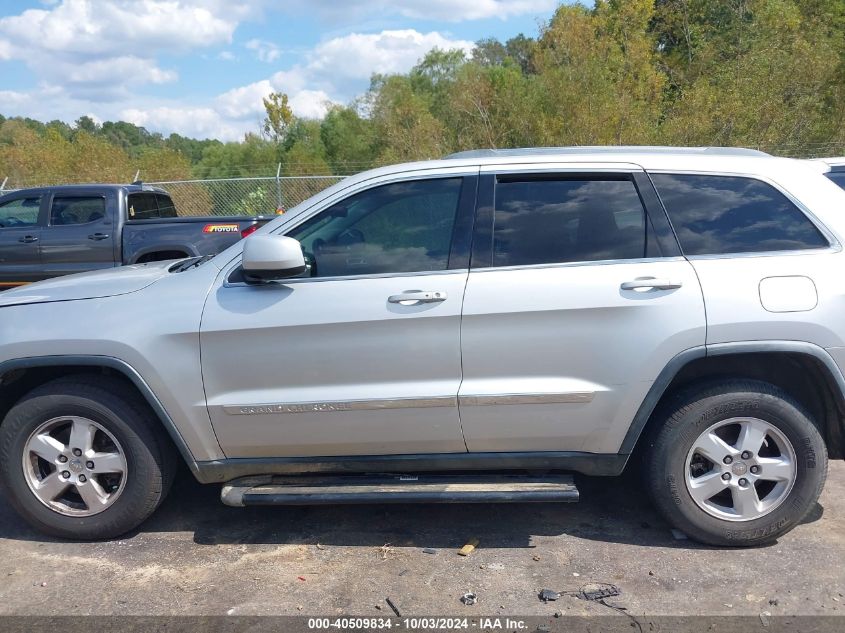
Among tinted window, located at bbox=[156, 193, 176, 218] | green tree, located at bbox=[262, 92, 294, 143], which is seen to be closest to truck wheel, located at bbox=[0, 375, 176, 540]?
tinted window, located at bbox=[156, 193, 176, 218]

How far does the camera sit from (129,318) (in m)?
3.73

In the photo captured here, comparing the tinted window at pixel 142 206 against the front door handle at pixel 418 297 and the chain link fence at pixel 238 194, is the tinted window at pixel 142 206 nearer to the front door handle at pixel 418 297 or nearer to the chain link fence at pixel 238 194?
the chain link fence at pixel 238 194

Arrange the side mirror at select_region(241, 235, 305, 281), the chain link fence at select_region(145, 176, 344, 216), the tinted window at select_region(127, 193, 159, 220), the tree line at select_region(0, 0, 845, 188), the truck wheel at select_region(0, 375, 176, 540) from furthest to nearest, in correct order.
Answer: the chain link fence at select_region(145, 176, 344, 216) < the tree line at select_region(0, 0, 845, 188) < the tinted window at select_region(127, 193, 159, 220) < the truck wheel at select_region(0, 375, 176, 540) < the side mirror at select_region(241, 235, 305, 281)

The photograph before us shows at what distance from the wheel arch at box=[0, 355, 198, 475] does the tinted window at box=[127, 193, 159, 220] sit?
6.92 meters

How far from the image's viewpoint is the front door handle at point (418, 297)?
3.57 m

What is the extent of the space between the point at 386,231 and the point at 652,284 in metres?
1.33

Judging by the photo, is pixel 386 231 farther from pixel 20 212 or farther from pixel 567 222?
pixel 20 212

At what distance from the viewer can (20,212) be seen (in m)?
10.7

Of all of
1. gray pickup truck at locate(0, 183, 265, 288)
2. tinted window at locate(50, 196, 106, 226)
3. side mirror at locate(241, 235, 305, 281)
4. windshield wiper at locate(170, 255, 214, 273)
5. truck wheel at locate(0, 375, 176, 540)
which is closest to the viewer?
side mirror at locate(241, 235, 305, 281)

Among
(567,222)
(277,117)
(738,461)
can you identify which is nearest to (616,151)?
(567,222)

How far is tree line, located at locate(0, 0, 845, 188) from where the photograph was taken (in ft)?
52.0

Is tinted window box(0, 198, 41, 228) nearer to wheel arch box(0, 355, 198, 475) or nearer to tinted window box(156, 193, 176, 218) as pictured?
tinted window box(156, 193, 176, 218)

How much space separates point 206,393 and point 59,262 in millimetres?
7899

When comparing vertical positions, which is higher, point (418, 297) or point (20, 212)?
point (418, 297)
